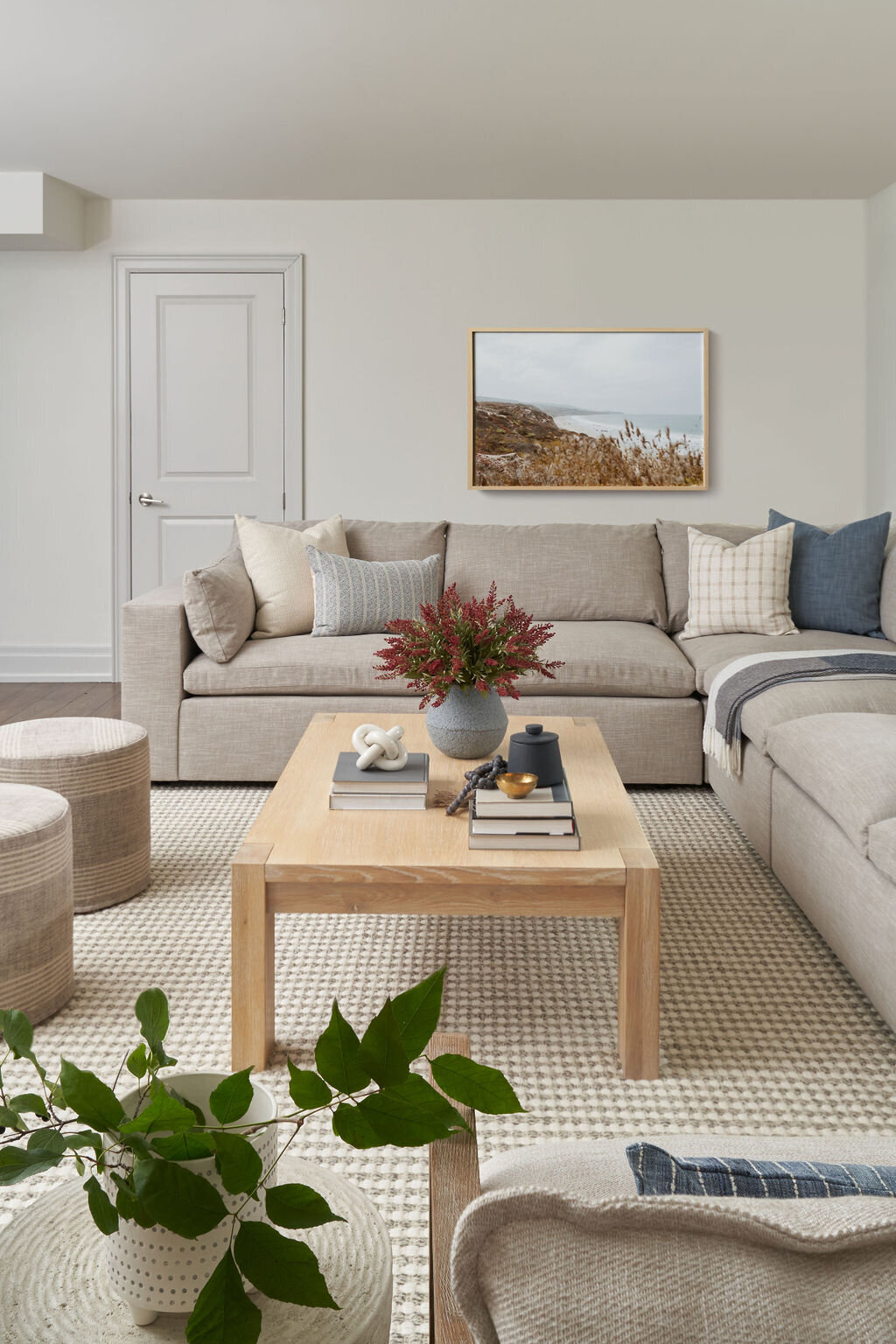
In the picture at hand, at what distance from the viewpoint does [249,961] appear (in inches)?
76.9

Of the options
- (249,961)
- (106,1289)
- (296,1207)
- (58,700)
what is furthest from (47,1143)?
(58,700)

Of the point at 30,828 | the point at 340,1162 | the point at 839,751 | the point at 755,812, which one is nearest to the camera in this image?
the point at 340,1162

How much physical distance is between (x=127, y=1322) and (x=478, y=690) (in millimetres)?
1961

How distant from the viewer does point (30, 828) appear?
2086 millimetres

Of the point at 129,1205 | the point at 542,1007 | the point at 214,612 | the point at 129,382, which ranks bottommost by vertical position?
the point at 542,1007

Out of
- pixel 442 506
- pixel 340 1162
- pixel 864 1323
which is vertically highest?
pixel 442 506

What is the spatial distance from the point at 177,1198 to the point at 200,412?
578cm

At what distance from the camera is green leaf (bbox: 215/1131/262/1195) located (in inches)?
20.1

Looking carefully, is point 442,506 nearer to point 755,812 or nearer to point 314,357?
point 314,357

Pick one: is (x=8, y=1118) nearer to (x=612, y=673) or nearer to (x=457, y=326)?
(x=612, y=673)

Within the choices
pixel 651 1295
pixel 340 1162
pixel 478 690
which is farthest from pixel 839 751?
pixel 651 1295

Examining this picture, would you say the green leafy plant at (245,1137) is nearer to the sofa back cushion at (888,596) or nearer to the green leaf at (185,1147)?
the green leaf at (185,1147)

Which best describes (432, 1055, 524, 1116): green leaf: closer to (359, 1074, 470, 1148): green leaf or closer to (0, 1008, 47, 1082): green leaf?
(359, 1074, 470, 1148): green leaf

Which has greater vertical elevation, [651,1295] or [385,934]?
[651,1295]
